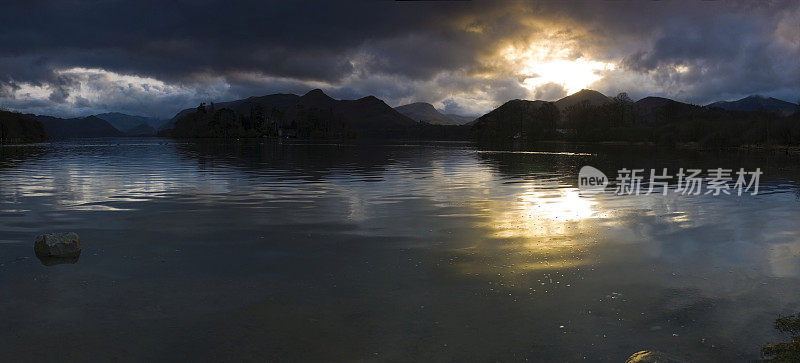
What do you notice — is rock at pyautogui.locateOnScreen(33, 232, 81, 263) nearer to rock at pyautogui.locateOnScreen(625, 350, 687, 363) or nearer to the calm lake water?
the calm lake water

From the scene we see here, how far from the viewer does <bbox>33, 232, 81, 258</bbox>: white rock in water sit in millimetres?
15305

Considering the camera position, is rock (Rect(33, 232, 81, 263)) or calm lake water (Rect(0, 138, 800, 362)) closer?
calm lake water (Rect(0, 138, 800, 362))

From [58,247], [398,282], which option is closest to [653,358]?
[398,282]

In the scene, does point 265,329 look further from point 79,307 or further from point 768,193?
point 768,193

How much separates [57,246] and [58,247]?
0.14 ft

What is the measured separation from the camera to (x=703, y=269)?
14289 millimetres

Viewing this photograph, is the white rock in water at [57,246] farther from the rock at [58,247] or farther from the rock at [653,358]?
the rock at [653,358]

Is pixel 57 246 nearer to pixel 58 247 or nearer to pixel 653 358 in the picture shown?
pixel 58 247

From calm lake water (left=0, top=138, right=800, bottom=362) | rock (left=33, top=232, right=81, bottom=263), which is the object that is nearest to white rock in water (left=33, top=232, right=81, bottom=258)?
rock (left=33, top=232, right=81, bottom=263)

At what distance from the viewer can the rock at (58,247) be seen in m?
15.3

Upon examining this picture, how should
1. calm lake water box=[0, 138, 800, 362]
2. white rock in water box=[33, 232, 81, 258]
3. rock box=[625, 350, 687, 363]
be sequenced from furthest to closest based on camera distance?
white rock in water box=[33, 232, 81, 258], calm lake water box=[0, 138, 800, 362], rock box=[625, 350, 687, 363]

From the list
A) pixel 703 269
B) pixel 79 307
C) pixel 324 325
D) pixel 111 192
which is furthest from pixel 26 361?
pixel 111 192

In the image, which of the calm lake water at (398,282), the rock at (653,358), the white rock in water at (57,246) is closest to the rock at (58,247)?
the white rock in water at (57,246)

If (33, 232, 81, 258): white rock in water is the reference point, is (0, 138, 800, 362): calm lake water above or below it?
below
